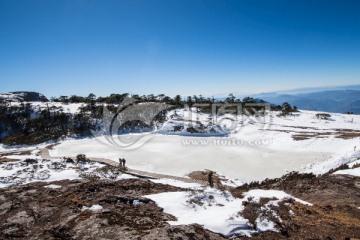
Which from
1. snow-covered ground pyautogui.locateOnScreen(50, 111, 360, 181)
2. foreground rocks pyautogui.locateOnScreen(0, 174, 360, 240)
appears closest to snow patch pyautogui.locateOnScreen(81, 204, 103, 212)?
foreground rocks pyautogui.locateOnScreen(0, 174, 360, 240)

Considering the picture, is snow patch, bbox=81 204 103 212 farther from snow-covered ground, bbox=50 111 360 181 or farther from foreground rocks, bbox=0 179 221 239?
snow-covered ground, bbox=50 111 360 181

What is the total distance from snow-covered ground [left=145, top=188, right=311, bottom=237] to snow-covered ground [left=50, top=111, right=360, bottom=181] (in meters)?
13.9

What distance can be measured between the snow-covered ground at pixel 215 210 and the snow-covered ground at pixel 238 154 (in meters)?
13.9

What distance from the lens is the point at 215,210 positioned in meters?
9.09

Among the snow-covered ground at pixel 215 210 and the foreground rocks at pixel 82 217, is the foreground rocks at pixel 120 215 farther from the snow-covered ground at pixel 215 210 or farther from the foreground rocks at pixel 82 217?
the snow-covered ground at pixel 215 210

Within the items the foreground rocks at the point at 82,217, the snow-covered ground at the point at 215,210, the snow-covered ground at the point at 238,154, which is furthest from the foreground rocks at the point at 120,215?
the snow-covered ground at the point at 238,154

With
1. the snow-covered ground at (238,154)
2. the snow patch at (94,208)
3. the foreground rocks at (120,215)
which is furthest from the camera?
the snow-covered ground at (238,154)

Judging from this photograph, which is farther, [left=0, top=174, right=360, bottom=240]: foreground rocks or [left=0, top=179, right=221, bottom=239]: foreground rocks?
[left=0, top=174, right=360, bottom=240]: foreground rocks

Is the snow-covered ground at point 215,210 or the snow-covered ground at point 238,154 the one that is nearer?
the snow-covered ground at point 215,210

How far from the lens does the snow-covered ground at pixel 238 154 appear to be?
25.8 meters

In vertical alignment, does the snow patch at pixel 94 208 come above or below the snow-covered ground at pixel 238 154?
above

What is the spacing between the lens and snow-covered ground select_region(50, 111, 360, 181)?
2580 cm

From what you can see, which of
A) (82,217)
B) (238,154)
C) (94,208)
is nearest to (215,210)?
(94,208)

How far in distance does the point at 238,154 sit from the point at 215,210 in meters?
26.1
